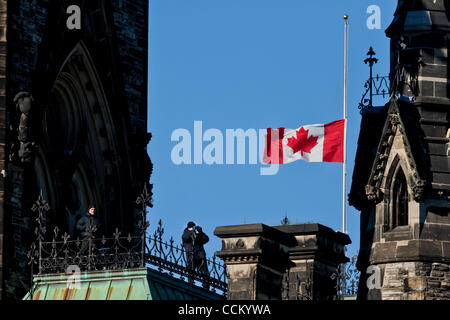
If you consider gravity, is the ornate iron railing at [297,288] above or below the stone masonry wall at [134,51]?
below

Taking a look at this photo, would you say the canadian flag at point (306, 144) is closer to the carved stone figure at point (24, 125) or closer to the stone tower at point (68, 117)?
the stone tower at point (68, 117)

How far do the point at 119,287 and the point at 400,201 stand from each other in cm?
779

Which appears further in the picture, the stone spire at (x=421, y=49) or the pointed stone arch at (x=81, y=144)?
the pointed stone arch at (x=81, y=144)

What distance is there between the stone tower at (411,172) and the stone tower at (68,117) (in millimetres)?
7557

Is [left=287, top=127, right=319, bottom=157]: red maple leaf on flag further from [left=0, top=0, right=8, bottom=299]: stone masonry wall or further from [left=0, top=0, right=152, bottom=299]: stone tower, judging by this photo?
[left=0, top=0, right=8, bottom=299]: stone masonry wall

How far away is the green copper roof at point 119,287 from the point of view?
4972cm

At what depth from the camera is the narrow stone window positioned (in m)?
53.8

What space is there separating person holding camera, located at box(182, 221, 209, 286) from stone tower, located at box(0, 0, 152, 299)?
4048 millimetres

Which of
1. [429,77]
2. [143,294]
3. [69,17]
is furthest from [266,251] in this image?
[69,17]

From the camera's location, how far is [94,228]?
52094 millimetres

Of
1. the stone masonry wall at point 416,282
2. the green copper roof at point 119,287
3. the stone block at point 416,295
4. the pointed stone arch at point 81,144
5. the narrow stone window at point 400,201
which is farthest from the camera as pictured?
the pointed stone arch at point 81,144

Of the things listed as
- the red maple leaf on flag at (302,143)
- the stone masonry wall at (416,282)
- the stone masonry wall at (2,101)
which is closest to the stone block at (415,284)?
the stone masonry wall at (416,282)

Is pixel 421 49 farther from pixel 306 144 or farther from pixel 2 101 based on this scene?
pixel 2 101
